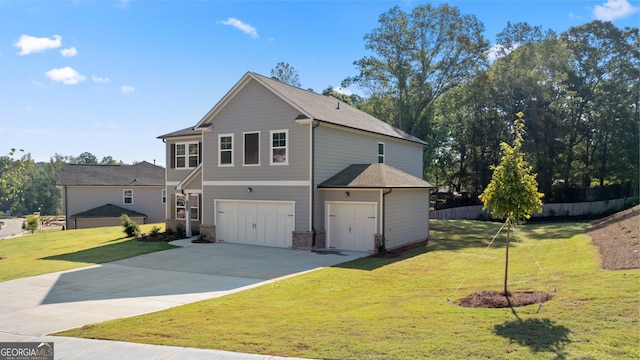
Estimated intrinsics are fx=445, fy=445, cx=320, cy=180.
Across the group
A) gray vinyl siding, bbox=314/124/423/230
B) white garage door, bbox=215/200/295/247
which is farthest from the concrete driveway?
gray vinyl siding, bbox=314/124/423/230

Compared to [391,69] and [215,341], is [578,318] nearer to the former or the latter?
[215,341]

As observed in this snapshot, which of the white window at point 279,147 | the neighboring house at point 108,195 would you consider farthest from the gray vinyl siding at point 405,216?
the neighboring house at point 108,195

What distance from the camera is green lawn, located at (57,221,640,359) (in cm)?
629

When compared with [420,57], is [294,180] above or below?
below

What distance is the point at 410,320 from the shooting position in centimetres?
794

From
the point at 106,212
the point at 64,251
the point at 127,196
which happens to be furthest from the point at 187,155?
the point at 127,196

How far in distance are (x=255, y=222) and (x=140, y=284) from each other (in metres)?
8.89

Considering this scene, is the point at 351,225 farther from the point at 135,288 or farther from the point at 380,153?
the point at 135,288

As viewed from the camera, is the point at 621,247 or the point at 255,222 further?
the point at 255,222

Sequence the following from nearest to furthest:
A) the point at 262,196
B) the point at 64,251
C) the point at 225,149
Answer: the point at 64,251, the point at 262,196, the point at 225,149

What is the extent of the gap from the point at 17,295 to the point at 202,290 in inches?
197

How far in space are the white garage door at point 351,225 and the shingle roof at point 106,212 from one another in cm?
2861

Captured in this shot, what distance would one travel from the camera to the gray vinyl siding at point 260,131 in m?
20.7

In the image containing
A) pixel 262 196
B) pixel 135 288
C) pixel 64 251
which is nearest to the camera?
pixel 135 288
